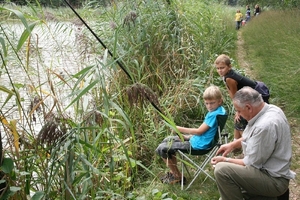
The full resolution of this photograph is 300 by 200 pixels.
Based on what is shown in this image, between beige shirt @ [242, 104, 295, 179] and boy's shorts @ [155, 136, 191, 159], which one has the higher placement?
beige shirt @ [242, 104, 295, 179]

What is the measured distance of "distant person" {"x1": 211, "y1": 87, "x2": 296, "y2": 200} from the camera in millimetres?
2918

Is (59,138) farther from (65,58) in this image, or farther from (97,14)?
(97,14)

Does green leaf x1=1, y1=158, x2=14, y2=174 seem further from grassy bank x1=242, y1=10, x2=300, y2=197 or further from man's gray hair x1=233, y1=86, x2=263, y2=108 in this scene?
grassy bank x1=242, y1=10, x2=300, y2=197

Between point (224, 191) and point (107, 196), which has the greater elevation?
point (107, 196)

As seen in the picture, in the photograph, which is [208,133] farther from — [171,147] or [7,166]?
[7,166]

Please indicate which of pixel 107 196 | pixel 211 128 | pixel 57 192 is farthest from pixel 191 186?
pixel 57 192

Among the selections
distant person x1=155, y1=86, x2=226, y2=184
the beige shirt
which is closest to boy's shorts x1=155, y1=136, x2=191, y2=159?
distant person x1=155, y1=86, x2=226, y2=184

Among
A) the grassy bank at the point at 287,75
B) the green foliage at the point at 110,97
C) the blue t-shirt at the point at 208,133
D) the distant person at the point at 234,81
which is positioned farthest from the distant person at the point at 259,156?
the distant person at the point at 234,81

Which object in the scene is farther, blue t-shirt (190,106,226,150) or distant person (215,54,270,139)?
distant person (215,54,270,139)

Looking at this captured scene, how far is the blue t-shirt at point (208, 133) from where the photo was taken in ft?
12.4

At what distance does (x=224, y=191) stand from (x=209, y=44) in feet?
15.6

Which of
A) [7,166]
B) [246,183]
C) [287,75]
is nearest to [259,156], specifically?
[246,183]

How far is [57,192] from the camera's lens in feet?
8.94

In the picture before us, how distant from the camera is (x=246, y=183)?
3047 mm
